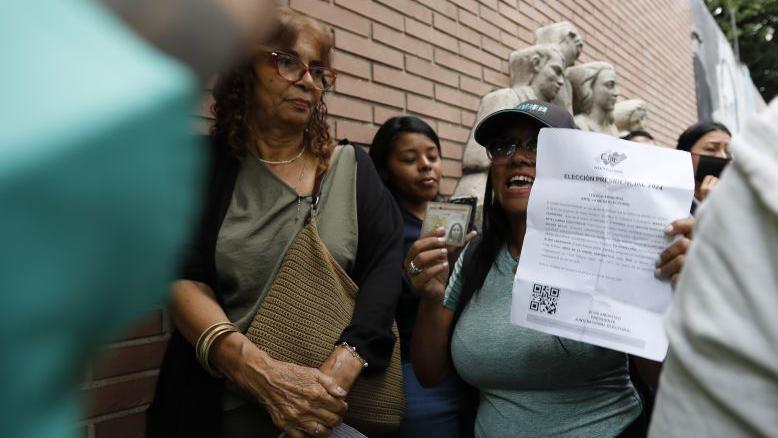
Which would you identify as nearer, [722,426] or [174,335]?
[722,426]

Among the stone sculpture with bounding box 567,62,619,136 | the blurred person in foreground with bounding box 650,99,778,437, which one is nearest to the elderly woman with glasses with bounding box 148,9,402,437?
the blurred person in foreground with bounding box 650,99,778,437

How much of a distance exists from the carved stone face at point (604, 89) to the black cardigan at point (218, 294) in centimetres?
345

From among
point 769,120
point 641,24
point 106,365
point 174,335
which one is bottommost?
point 106,365

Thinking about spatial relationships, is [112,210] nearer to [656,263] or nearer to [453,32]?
[656,263]

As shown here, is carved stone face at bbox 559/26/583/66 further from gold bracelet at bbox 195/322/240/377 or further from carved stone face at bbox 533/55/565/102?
gold bracelet at bbox 195/322/240/377

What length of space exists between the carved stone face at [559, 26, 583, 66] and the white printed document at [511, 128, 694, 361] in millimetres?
3171

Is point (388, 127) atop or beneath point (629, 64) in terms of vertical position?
beneath

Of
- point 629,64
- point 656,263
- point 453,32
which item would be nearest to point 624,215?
point 656,263

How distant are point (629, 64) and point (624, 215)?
5.66 meters

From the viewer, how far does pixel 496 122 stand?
1.83 meters

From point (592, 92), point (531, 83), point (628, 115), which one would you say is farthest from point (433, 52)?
point (628, 115)

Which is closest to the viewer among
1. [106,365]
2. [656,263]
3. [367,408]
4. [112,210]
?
[112,210]

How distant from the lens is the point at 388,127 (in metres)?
2.78

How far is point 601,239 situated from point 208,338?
39.9 inches
